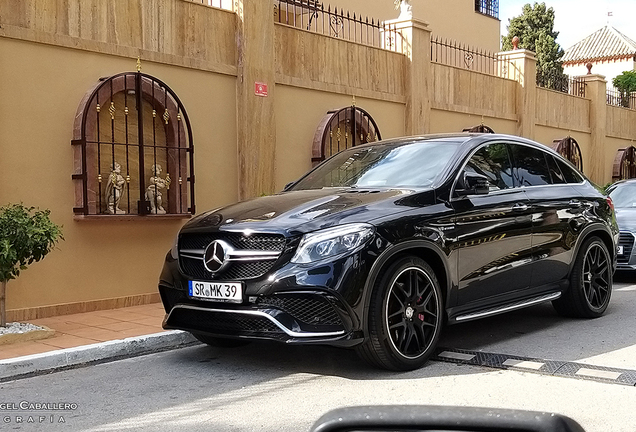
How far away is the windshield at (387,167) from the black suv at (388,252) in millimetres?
17

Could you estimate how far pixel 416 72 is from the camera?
42.5ft

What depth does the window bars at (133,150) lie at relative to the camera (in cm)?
763

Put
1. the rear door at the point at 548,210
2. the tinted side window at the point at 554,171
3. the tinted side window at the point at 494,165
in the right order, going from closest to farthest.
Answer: the tinted side window at the point at 494,165
the rear door at the point at 548,210
the tinted side window at the point at 554,171

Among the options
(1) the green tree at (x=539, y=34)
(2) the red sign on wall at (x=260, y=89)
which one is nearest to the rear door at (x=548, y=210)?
(2) the red sign on wall at (x=260, y=89)

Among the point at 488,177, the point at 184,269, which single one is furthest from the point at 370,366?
the point at 488,177

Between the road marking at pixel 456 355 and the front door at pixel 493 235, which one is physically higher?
the front door at pixel 493 235

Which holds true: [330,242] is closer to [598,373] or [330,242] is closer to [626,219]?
[598,373]

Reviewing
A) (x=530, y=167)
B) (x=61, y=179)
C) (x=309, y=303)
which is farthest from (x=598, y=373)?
(x=61, y=179)

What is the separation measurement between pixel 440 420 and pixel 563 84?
19443mm

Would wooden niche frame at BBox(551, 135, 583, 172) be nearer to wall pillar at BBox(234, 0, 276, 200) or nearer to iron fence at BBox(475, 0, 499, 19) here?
iron fence at BBox(475, 0, 499, 19)

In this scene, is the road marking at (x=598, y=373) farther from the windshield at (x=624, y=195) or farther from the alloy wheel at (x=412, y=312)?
the windshield at (x=624, y=195)

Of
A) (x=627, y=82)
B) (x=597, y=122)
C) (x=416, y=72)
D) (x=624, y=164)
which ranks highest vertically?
(x=627, y=82)

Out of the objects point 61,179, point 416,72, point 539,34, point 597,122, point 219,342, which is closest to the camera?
point 219,342

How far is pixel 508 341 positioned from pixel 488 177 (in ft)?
4.47
